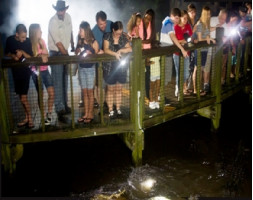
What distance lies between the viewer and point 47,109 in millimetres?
6617

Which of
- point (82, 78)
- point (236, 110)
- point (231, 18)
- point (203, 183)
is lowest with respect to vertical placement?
point (203, 183)

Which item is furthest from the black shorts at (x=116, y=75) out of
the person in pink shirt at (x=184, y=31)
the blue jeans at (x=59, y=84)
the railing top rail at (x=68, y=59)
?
the person in pink shirt at (x=184, y=31)

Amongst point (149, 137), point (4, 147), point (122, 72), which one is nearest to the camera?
point (4, 147)

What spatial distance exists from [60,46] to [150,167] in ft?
10.3

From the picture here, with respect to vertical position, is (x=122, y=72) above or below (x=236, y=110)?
above

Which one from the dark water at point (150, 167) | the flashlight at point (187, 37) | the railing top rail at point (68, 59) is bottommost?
the dark water at point (150, 167)

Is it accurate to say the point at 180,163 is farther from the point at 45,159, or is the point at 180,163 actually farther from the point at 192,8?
the point at 192,8

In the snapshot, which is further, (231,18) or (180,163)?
(231,18)

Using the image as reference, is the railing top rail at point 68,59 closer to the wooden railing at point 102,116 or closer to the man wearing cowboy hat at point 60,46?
the wooden railing at point 102,116

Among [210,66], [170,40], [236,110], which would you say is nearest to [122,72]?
[170,40]

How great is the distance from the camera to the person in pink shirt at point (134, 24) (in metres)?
7.16

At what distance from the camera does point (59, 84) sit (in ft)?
21.9

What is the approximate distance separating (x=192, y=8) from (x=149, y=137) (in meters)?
3.43

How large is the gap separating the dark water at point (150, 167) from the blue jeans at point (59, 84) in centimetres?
113
